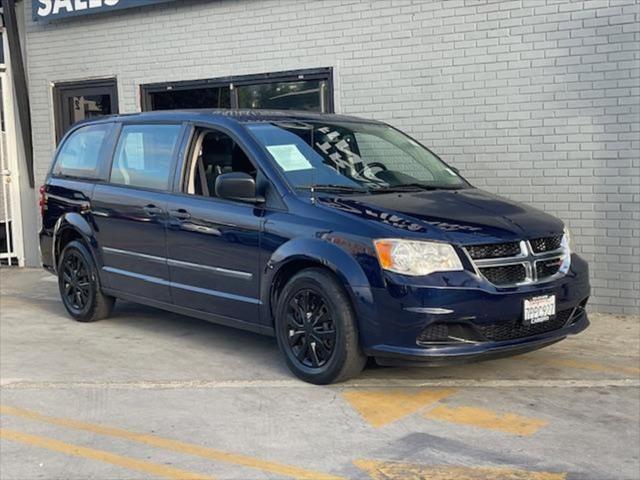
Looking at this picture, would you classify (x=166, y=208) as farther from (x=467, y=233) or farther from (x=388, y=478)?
(x=388, y=478)

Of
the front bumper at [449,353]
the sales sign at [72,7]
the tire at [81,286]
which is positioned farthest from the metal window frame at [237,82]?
the front bumper at [449,353]

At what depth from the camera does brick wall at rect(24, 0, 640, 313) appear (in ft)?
25.0

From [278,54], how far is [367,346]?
536cm

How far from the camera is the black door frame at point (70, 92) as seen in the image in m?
11.3

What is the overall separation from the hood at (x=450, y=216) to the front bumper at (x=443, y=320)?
0.34 meters

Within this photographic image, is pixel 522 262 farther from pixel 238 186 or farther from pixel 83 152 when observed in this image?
pixel 83 152

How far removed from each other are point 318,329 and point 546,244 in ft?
5.41

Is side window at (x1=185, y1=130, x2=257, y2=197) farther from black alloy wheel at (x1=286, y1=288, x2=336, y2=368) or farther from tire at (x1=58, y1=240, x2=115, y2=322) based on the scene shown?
tire at (x1=58, y1=240, x2=115, y2=322)

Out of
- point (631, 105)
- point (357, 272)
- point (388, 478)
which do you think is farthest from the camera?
point (631, 105)

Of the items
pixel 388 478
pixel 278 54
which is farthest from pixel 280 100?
pixel 388 478

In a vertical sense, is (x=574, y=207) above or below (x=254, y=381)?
above

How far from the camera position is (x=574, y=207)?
7863mm

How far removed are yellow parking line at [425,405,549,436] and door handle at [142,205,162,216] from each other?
9.12ft

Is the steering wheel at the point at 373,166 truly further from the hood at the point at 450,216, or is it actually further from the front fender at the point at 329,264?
the front fender at the point at 329,264
